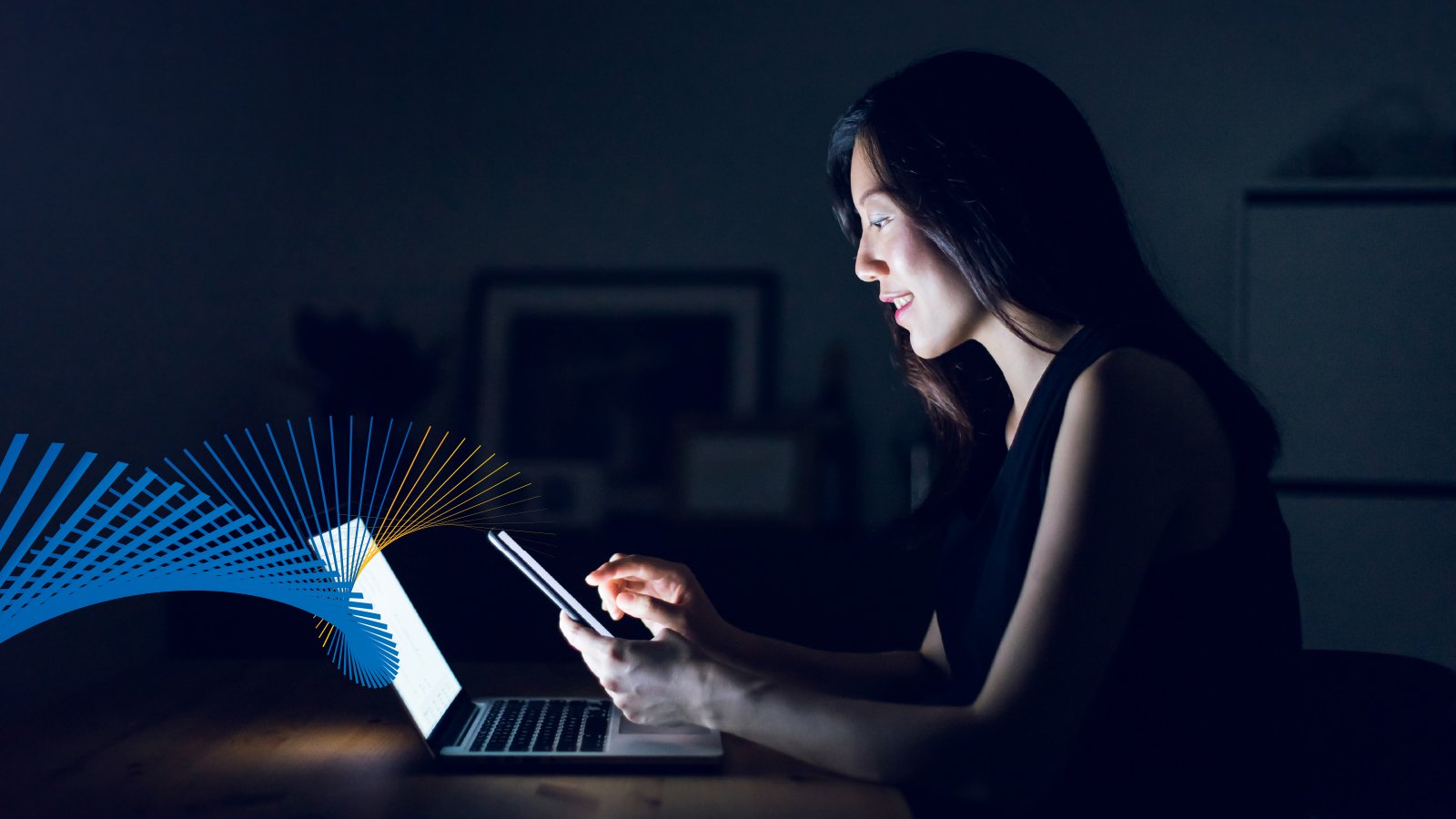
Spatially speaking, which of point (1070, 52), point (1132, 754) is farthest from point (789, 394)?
point (1132, 754)

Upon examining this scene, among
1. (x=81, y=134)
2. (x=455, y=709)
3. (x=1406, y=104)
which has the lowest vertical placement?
(x=455, y=709)

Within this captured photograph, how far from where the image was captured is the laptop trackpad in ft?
3.56

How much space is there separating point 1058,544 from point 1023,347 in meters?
0.35

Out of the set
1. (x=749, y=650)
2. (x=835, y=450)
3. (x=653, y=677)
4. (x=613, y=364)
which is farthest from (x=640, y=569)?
(x=613, y=364)

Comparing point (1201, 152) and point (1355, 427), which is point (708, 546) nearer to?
point (1355, 427)

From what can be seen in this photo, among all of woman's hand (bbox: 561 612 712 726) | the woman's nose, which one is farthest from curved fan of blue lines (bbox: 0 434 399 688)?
the woman's nose

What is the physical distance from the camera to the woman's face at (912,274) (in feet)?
3.90

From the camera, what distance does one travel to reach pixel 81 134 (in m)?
1.89

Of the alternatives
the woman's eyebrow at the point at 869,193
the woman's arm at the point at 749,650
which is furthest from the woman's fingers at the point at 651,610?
the woman's eyebrow at the point at 869,193

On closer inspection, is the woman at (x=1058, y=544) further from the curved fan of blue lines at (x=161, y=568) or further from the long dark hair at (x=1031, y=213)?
the curved fan of blue lines at (x=161, y=568)

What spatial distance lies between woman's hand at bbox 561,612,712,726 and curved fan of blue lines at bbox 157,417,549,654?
27cm

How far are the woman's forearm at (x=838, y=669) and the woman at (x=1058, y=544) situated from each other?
55 millimetres

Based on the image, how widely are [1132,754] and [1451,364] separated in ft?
7.31

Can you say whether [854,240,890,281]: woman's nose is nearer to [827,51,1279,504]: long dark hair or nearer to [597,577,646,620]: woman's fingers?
[827,51,1279,504]: long dark hair
